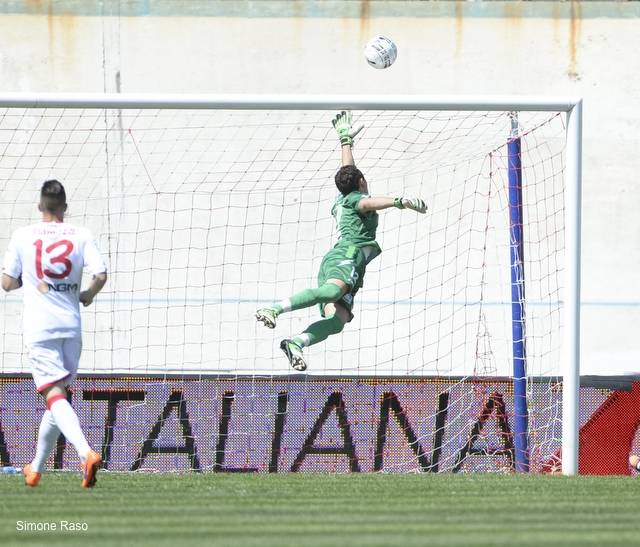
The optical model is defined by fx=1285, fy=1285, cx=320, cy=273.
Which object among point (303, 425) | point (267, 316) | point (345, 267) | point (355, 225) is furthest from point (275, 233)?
point (267, 316)

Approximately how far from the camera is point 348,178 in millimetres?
9555

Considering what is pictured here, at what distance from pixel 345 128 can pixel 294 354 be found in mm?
1961

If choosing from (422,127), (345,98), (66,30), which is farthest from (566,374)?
(66,30)

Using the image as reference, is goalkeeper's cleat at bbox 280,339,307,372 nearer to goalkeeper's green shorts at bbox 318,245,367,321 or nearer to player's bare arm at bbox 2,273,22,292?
goalkeeper's green shorts at bbox 318,245,367,321

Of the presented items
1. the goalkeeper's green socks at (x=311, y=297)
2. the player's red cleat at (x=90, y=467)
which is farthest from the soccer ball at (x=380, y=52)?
the player's red cleat at (x=90, y=467)

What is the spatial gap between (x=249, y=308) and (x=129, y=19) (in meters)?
3.80

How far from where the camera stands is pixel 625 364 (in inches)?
587

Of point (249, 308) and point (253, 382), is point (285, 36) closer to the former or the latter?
point (249, 308)

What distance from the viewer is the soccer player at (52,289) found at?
24.8 feet

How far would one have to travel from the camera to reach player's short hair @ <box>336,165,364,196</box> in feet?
31.3

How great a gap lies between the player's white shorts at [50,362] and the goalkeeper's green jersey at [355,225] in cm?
270

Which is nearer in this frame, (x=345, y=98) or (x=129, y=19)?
(x=345, y=98)

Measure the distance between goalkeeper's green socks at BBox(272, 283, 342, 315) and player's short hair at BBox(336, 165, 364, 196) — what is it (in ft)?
2.45

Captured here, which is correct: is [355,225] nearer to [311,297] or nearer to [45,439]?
[311,297]
